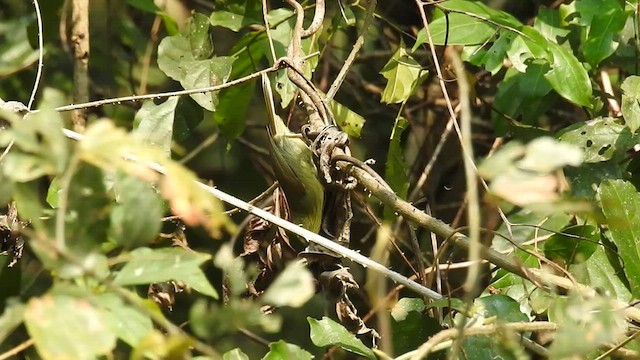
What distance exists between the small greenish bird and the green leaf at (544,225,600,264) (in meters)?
0.27

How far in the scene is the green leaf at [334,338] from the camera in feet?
2.53

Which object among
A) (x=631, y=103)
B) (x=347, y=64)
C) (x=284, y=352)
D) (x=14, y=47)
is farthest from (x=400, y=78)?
(x=14, y=47)

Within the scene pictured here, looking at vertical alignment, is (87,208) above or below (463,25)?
above

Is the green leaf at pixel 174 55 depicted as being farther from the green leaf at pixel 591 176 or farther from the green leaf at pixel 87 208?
the green leaf at pixel 87 208

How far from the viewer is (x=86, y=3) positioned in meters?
1.31

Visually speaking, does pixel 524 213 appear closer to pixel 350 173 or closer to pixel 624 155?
pixel 624 155

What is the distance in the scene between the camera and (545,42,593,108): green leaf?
3.66 feet

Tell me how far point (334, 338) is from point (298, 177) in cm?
20

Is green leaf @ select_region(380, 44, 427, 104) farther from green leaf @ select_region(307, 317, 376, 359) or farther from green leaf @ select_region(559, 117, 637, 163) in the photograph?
green leaf @ select_region(307, 317, 376, 359)

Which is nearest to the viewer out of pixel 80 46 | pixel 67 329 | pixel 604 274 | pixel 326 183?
pixel 67 329

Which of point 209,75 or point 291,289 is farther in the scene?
point 209,75

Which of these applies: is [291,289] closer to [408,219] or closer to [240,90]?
[408,219]

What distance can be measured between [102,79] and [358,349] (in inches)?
45.3

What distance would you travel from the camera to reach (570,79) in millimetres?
1119
